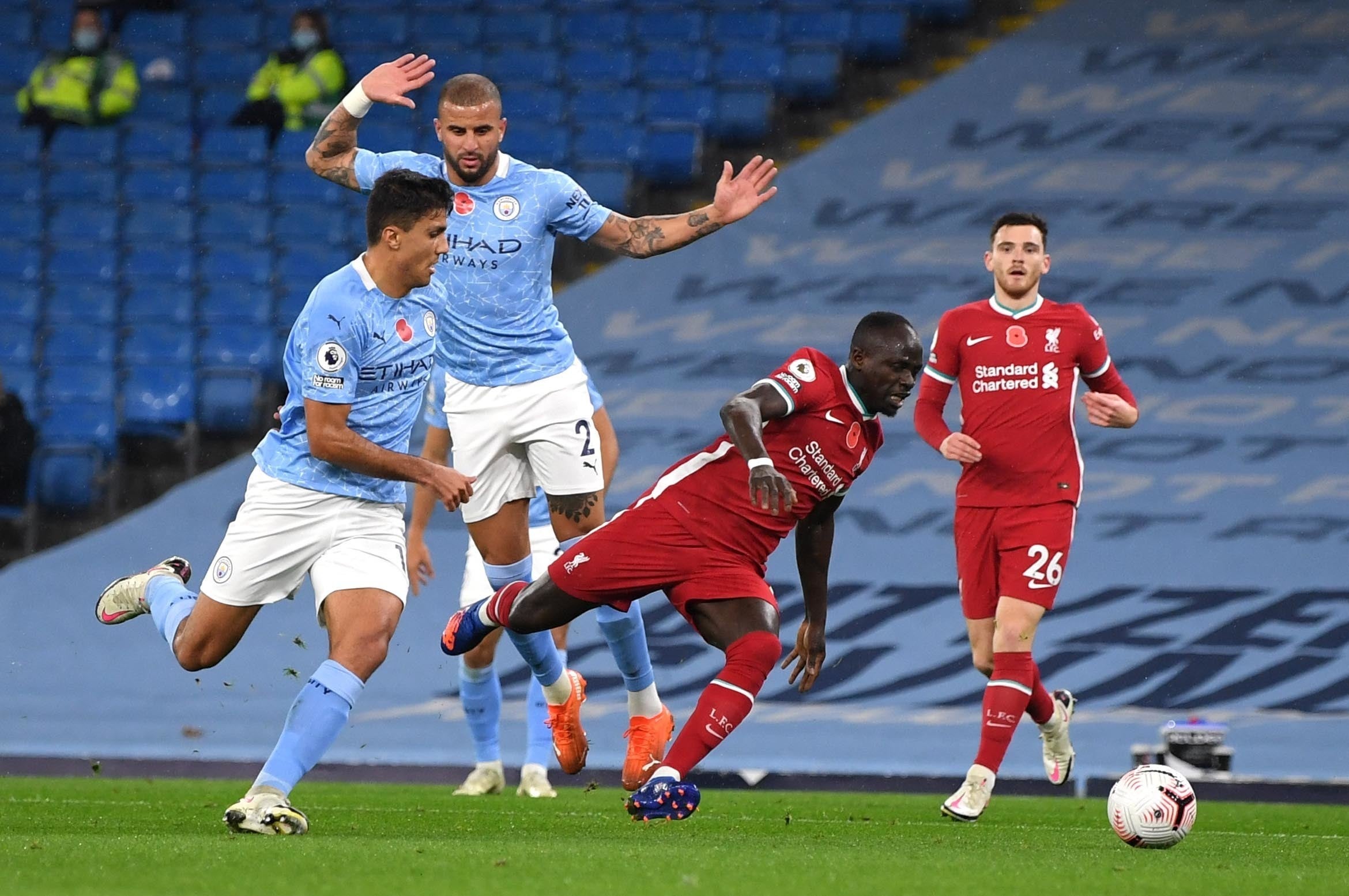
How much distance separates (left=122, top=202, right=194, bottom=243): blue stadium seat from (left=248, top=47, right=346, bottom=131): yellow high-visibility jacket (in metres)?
1.34

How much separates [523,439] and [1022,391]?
2264 millimetres

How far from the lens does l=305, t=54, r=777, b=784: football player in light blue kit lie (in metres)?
7.44

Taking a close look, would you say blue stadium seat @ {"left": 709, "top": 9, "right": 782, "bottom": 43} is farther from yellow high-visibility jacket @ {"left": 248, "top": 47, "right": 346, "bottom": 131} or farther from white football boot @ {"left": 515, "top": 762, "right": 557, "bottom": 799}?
white football boot @ {"left": 515, "top": 762, "right": 557, "bottom": 799}

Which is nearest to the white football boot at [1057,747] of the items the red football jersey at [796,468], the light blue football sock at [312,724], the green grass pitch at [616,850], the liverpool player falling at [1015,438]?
the liverpool player falling at [1015,438]

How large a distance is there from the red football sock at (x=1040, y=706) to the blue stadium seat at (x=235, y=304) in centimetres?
894

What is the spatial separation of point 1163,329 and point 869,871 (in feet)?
33.1

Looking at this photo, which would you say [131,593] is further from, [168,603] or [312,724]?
[312,724]

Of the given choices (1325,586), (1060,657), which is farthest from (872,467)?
(1325,586)

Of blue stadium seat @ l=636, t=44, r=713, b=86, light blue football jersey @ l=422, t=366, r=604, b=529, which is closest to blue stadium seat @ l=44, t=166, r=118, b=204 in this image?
blue stadium seat @ l=636, t=44, r=713, b=86

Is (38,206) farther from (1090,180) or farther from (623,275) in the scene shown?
(1090,180)

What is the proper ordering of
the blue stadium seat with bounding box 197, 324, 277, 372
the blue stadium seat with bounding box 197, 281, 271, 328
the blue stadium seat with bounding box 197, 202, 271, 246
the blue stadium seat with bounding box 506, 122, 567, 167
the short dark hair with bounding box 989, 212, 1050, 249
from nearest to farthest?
1. the short dark hair with bounding box 989, 212, 1050, 249
2. the blue stadium seat with bounding box 197, 324, 277, 372
3. the blue stadium seat with bounding box 197, 281, 271, 328
4. the blue stadium seat with bounding box 506, 122, 567, 167
5. the blue stadium seat with bounding box 197, 202, 271, 246

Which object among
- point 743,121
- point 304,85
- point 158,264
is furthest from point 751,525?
point 304,85

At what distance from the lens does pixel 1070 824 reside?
795cm

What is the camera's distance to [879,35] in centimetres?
1684
